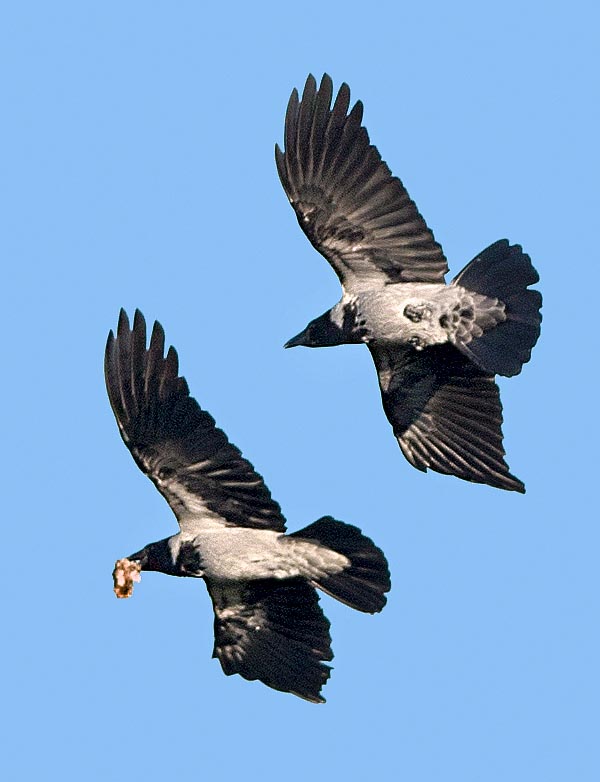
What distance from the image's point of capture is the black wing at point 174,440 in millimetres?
13039

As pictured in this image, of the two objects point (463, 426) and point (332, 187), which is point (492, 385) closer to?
point (463, 426)

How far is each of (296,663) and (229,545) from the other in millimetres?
828

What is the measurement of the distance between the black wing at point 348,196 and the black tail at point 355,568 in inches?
61.4

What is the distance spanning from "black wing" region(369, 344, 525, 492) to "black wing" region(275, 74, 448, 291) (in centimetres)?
49

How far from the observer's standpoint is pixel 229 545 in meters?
13.4

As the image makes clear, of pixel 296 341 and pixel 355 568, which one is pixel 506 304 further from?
pixel 355 568

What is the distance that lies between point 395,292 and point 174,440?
1660 mm

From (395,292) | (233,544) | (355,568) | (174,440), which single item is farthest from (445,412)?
(174,440)

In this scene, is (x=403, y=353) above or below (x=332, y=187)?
below

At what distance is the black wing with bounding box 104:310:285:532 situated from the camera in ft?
42.8

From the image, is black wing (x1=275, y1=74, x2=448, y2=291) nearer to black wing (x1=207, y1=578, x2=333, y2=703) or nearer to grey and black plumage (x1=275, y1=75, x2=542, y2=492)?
grey and black plumage (x1=275, y1=75, x2=542, y2=492)

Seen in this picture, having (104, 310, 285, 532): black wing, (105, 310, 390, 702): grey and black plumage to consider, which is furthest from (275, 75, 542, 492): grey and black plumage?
(104, 310, 285, 532): black wing

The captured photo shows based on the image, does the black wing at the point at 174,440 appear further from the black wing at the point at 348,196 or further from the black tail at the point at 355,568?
the black wing at the point at 348,196

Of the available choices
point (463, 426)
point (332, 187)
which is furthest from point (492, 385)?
point (332, 187)
